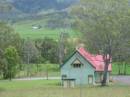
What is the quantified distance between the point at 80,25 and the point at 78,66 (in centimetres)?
1047

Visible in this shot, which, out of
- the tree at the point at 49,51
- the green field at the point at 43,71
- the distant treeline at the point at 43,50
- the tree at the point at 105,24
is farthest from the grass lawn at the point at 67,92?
the tree at the point at 49,51

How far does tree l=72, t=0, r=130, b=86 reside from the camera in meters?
66.1

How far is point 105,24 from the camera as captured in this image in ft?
217

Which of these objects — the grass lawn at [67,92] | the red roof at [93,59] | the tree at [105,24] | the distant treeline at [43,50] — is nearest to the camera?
the grass lawn at [67,92]

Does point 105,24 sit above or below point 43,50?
above

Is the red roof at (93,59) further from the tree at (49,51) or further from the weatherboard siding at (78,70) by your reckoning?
the tree at (49,51)

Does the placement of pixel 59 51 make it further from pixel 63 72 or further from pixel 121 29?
pixel 121 29

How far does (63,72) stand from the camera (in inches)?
3002

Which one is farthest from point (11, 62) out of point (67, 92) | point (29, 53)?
point (29, 53)

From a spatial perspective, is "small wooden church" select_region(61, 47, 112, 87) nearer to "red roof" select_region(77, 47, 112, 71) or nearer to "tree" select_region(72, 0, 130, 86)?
"red roof" select_region(77, 47, 112, 71)

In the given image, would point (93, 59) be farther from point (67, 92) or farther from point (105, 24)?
point (67, 92)

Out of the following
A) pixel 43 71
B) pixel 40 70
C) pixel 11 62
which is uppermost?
pixel 11 62

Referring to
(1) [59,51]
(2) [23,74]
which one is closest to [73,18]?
(2) [23,74]

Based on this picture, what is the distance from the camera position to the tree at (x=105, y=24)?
217 feet
